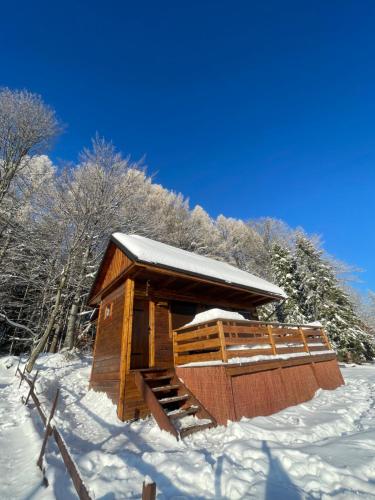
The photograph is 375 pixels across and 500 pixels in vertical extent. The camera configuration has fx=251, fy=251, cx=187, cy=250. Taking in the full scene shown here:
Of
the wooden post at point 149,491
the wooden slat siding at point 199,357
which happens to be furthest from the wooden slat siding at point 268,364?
the wooden post at point 149,491

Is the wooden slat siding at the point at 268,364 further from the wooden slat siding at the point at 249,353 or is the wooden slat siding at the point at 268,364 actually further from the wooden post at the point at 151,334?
the wooden post at the point at 151,334

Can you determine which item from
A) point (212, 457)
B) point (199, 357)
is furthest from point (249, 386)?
point (212, 457)

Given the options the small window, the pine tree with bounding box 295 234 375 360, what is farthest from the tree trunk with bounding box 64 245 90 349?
the pine tree with bounding box 295 234 375 360

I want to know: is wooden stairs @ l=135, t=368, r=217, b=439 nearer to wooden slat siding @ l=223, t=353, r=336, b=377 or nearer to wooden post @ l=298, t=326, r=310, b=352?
wooden slat siding @ l=223, t=353, r=336, b=377

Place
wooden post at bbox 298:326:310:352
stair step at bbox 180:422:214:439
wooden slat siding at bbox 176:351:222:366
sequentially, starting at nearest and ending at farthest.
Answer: stair step at bbox 180:422:214:439 < wooden slat siding at bbox 176:351:222:366 < wooden post at bbox 298:326:310:352

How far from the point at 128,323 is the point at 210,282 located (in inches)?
121

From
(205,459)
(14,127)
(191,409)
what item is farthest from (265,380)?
(14,127)

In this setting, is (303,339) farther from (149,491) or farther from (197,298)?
(149,491)

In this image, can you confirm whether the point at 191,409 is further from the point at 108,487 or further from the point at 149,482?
the point at 149,482

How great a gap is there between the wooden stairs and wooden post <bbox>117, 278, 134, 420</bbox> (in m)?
0.41

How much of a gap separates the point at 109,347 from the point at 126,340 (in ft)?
6.59

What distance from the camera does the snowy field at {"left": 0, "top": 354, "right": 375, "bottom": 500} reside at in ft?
10.6

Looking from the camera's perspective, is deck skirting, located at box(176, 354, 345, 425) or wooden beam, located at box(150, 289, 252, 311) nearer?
deck skirting, located at box(176, 354, 345, 425)

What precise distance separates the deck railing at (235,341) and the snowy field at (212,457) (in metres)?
1.59
